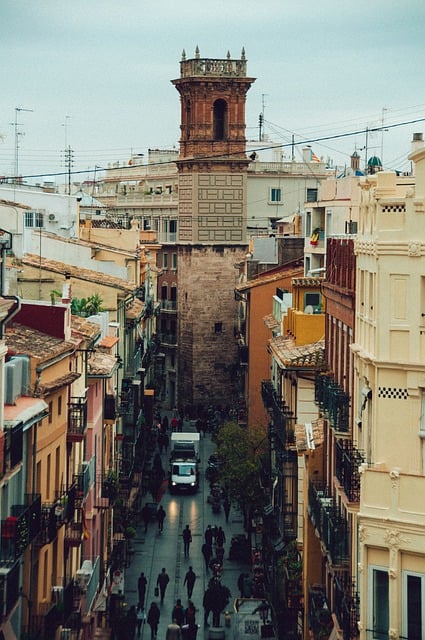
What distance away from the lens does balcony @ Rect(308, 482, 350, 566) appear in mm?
31594

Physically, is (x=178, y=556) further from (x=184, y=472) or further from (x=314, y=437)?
(x=314, y=437)

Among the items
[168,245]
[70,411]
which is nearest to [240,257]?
[168,245]

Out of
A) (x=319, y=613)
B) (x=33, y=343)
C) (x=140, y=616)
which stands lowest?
(x=140, y=616)

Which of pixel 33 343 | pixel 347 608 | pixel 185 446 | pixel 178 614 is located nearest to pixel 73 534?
pixel 33 343

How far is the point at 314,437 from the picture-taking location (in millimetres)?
39531

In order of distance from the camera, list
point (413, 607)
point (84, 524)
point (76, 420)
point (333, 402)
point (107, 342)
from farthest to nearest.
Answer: point (107, 342)
point (84, 524)
point (76, 420)
point (333, 402)
point (413, 607)

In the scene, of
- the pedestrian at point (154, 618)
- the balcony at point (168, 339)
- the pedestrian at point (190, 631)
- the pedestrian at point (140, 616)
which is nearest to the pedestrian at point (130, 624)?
the pedestrian at point (154, 618)

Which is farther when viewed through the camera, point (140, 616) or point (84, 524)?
point (140, 616)

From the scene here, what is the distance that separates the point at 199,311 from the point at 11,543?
68418 mm

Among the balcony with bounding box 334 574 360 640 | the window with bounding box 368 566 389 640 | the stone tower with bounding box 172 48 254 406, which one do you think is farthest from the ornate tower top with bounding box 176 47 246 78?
the window with bounding box 368 566 389 640

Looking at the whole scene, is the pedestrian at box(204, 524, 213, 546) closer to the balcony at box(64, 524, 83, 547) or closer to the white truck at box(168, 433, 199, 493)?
the white truck at box(168, 433, 199, 493)

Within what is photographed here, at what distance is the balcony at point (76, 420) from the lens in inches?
1432

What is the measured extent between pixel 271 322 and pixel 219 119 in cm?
3715

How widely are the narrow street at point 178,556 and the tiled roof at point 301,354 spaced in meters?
7.75
